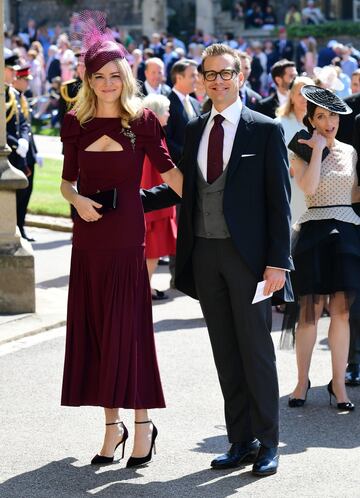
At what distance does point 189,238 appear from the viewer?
5875 millimetres

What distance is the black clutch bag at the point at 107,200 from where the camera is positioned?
19.1 feet

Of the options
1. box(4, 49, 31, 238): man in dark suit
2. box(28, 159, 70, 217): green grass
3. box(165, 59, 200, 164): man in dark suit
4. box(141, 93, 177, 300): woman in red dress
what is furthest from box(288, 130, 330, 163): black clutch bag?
box(28, 159, 70, 217): green grass

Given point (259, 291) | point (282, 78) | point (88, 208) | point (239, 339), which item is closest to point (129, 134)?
point (88, 208)

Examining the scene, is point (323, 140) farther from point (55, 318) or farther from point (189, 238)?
point (55, 318)

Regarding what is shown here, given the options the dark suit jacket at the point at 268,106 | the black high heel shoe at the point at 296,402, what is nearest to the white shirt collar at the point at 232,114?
the black high heel shoe at the point at 296,402

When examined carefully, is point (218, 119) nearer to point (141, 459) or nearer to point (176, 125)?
point (141, 459)

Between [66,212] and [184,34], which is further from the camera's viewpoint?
[184,34]

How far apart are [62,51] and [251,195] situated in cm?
2538

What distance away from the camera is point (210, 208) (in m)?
5.77

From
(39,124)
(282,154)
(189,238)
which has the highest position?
(282,154)

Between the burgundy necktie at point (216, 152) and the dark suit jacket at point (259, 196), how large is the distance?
0.10 m

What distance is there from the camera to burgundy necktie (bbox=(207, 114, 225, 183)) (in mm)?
5777

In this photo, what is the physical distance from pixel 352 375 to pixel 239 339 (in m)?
2.10

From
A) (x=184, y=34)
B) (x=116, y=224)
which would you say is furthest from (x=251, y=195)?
(x=184, y=34)
